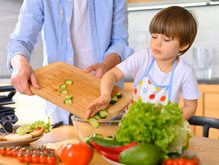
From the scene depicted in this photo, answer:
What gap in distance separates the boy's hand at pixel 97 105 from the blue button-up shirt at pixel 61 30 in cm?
46

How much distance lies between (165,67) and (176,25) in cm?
26

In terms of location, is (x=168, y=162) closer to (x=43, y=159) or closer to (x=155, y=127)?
(x=155, y=127)

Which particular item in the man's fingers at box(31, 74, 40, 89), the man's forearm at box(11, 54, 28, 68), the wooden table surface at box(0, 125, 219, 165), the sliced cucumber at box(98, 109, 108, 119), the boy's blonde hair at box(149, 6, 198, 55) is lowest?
the wooden table surface at box(0, 125, 219, 165)

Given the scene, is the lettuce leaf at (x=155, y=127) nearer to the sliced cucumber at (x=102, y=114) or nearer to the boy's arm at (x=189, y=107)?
A: the sliced cucumber at (x=102, y=114)

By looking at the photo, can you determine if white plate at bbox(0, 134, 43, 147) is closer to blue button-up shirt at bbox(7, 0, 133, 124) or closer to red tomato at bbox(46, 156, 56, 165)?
red tomato at bbox(46, 156, 56, 165)

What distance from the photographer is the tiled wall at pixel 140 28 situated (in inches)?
139

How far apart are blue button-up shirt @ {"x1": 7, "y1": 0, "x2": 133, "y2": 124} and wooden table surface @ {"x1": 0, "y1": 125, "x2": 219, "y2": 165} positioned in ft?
0.76

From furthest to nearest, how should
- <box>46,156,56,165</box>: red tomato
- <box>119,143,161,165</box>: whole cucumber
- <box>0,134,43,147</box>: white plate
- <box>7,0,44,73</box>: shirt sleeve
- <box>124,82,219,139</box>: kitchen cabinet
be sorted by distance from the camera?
<box>124,82,219,139</box>: kitchen cabinet → <box>7,0,44,73</box>: shirt sleeve → <box>0,134,43,147</box>: white plate → <box>46,156,56,165</box>: red tomato → <box>119,143,161,165</box>: whole cucumber

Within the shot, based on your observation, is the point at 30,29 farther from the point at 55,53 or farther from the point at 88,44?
the point at 88,44

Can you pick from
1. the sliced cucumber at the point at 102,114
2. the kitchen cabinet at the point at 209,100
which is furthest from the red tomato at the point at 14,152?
the kitchen cabinet at the point at 209,100

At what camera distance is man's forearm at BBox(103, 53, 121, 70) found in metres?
1.63

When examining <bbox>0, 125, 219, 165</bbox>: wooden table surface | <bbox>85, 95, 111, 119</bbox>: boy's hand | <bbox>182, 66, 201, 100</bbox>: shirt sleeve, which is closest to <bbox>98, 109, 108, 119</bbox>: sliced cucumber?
<bbox>85, 95, 111, 119</bbox>: boy's hand

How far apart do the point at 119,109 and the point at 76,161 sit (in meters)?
0.49

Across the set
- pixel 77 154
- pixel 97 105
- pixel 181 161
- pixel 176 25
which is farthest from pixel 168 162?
pixel 176 25
